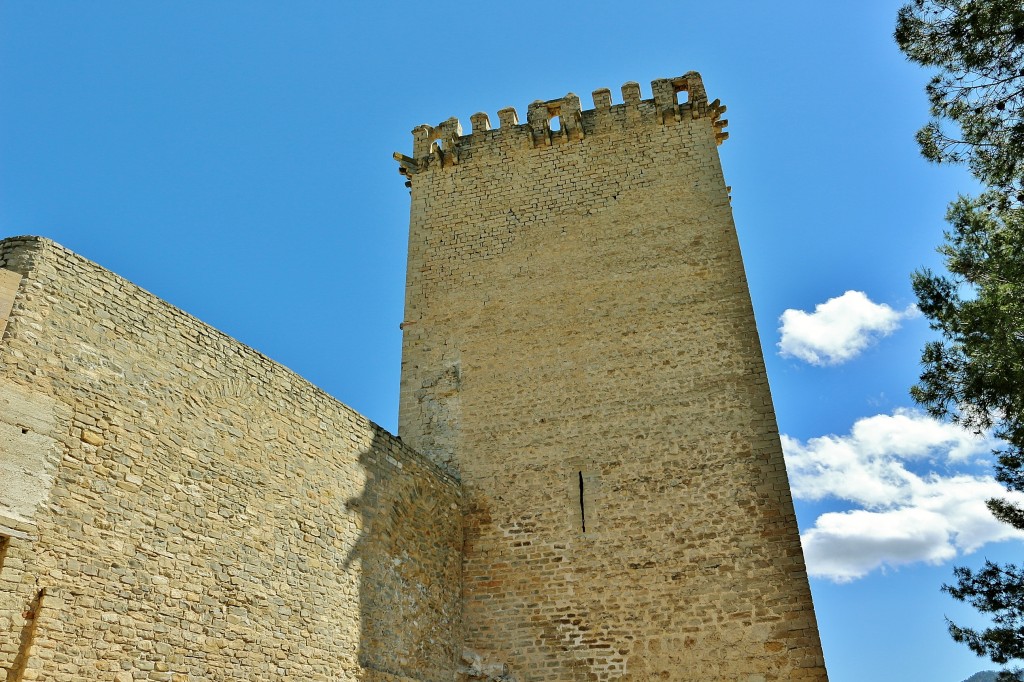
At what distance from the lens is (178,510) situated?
617cm

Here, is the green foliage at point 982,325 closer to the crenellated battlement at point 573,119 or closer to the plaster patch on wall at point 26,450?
the crenellated battlement at point 573,119

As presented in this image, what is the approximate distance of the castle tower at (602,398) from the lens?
8398 millimetres

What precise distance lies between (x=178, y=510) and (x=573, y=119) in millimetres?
7817

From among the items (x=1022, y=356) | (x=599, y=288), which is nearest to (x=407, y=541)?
(x=599, y=288)

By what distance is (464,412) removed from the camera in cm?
1018

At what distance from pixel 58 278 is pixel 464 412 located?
522cm

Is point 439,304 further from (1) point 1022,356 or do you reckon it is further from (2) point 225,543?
(1) point 1022,356

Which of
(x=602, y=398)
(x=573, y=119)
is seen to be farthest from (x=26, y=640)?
(x=573, y=119)

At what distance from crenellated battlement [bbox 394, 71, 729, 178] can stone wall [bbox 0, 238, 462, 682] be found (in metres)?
5.29

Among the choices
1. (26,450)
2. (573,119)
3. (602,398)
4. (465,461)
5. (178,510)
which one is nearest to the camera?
(26,450)

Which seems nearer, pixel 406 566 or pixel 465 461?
pixel 406 566

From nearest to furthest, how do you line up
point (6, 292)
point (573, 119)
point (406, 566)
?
point (6, 292), point (406, 566), point (573, 119)

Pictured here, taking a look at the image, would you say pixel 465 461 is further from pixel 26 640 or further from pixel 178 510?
pixel 26 640

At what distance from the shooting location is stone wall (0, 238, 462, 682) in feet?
17.3
